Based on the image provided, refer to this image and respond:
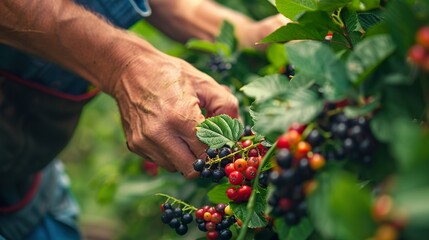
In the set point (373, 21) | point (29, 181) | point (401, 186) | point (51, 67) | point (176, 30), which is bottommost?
point (29, 181)

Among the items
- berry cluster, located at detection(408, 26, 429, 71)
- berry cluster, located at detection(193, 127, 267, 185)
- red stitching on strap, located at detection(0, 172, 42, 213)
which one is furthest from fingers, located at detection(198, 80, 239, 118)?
red stitching on strap, located at detection(0, 172, 42, 213)

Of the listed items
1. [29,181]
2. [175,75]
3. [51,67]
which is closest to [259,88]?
[175,75]

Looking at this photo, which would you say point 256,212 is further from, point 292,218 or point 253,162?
point 292,218

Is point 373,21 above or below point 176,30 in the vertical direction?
above

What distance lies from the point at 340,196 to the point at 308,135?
200mm

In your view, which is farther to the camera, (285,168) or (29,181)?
(29,181)

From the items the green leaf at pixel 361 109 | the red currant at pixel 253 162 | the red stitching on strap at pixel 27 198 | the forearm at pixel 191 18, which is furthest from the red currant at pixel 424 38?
the red stitching on strap at pixel 27 198

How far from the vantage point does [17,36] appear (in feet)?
4.92

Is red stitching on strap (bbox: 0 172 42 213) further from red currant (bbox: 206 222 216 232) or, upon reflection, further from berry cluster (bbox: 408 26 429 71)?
berry cluster (bbox: 408 26 429 71)

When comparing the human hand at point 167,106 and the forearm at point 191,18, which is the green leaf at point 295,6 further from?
the forearm at point 191,18

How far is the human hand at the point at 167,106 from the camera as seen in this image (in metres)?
1.34

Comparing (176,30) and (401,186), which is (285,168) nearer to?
(401,186)

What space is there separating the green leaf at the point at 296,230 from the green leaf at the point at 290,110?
16 cm

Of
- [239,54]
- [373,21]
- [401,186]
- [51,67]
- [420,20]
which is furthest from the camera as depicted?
[239,54]
